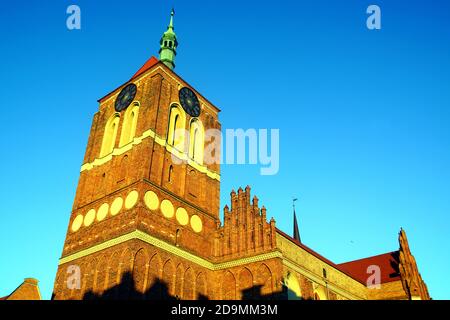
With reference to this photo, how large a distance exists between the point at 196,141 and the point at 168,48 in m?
10.5

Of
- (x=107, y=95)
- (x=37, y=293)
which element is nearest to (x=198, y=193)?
(x=107, y=95)

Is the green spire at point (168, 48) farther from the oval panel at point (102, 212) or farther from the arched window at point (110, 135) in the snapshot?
the oval panel at point (102, 212)

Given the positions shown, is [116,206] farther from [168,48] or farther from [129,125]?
[168,48]

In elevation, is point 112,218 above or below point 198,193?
below

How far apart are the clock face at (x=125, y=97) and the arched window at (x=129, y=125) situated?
0.72 meters

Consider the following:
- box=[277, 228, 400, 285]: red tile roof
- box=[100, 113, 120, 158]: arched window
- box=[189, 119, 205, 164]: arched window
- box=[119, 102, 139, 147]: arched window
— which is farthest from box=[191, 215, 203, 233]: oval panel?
box=[277, 228, 400, 285]: red tile roof

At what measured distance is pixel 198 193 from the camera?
94.4 ft

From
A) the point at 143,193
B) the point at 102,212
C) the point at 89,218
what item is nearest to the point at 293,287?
the point at 143,193

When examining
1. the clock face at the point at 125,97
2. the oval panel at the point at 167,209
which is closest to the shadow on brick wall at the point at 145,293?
the oval panel at the point at 167,209

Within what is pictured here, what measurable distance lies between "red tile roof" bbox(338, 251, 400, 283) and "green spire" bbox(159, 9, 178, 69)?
27.4m

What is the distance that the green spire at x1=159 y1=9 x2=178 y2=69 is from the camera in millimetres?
35219

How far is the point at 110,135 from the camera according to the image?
101ft
